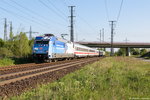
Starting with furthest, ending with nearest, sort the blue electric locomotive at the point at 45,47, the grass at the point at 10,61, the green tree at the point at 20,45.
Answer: the green tree at the point at 20,45
the blue electric locomotive at the point at 45,47
the grass at the point at 10,61

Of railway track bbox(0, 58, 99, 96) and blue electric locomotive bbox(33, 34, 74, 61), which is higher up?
blue electric locomotive bbox(33, 34, 74, 61)

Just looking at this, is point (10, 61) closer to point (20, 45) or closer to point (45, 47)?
point (45, 47)

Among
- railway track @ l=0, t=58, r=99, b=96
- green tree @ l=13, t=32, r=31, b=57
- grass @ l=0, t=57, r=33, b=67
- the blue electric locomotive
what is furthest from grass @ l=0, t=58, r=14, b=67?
green tree @ l=13, t=32, r=31, b=57

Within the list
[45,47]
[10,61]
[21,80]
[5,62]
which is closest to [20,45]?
[45,47]

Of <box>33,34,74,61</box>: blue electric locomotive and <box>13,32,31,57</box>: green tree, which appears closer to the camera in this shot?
<box>33,34,74,61</box>: blue electric locomotive

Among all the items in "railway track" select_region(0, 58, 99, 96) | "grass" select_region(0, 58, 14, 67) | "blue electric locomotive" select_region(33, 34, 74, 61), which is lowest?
"railway track" select_region(0, 58, 99, 96)

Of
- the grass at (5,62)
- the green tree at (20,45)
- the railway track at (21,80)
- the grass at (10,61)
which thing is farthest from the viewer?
the green tree at (20,45)

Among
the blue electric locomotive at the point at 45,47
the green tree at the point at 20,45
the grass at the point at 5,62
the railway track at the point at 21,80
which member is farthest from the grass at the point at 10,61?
the railway track at the point at 21,80

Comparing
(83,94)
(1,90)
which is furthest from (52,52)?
(83,94)

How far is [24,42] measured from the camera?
3825 centimetres

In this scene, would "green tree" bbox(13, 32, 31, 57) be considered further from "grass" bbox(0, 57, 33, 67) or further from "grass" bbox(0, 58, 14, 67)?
"grass" bbox(0, 58, 14, 67)

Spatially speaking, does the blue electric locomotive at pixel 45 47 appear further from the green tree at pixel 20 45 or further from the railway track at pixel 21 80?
the railway track at pixel 21 80

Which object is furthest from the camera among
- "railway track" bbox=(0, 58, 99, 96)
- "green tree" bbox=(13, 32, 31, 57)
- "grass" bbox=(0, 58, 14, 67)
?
"green tree" bbox=(13, 32, 31, 57)

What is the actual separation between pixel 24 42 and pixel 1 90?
30.0 metres
